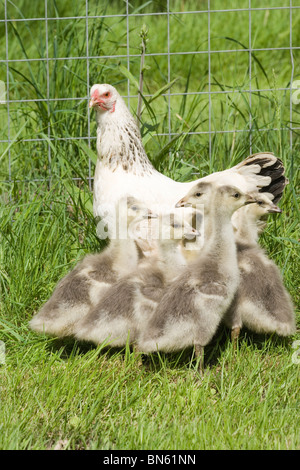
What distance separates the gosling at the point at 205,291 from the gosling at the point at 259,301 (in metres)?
0.19

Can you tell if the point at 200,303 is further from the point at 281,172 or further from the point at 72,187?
the point at 72,187

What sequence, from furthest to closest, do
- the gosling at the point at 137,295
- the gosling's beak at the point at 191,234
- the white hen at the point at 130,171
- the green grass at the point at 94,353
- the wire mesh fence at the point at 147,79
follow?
1. the wire mesh fence at the point at 147,79
2. the white hen at the point at 130,171
3. the gosling's beak at the point at 191,234
4. the gosling at the point at 137,295
5. the green grass at the point at 94,353

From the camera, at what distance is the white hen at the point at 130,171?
404 cm

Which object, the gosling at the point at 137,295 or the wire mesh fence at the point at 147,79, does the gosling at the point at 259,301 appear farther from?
the wire mesh fence at the point at 147,79

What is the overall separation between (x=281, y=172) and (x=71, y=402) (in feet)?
5.42

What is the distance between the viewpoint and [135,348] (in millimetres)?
3787

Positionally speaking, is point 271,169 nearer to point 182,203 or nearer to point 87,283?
point 182,203

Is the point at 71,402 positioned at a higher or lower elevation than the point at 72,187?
lower

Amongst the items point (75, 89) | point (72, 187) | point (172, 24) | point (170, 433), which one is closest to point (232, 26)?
point (172, 24)

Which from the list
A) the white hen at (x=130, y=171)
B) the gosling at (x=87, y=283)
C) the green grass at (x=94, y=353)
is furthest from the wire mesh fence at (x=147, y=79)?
the gosling at (x=87, y=283)

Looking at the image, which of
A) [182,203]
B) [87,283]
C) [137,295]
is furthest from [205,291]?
[87,283]

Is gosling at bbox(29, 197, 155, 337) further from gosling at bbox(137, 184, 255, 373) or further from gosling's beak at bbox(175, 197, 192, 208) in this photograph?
gosling at bbox(137, 184, 255, 373)

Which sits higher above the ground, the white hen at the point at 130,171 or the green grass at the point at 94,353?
the white hen at the point at 130,171
